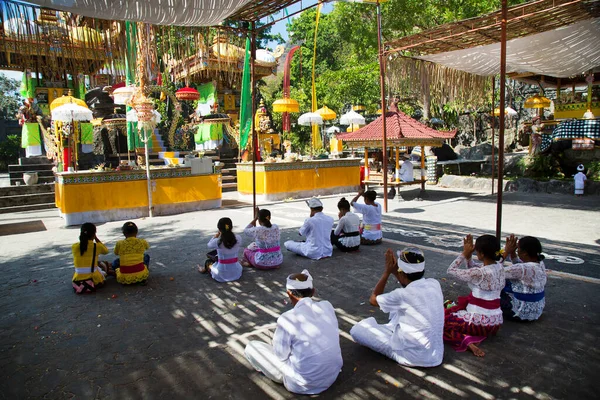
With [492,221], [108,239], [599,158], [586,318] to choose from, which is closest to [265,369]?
[586,318]

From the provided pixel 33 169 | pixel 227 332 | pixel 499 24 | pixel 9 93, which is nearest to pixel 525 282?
pixel 227 332

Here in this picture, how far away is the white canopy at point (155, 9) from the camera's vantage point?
478 cm

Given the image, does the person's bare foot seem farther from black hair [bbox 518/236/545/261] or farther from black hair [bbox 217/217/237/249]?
black hair [bbox 217/217/237/249]

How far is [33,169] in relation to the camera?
50.9 ft

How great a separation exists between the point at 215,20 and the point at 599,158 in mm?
15571

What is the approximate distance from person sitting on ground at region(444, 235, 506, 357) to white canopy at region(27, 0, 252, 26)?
14.1ft

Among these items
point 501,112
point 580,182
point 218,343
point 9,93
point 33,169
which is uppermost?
point 9,93

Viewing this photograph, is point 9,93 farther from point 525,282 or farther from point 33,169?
point 525,282

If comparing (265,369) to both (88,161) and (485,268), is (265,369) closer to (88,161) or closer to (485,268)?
(485,268)

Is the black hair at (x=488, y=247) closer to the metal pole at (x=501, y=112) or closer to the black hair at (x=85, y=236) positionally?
the metal pole at (x=501, y=112)

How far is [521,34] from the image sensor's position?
8.55 m

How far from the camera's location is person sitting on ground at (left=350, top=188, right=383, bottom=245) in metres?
7.04

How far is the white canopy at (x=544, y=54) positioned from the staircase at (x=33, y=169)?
1404 cm

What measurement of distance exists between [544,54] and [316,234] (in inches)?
298
